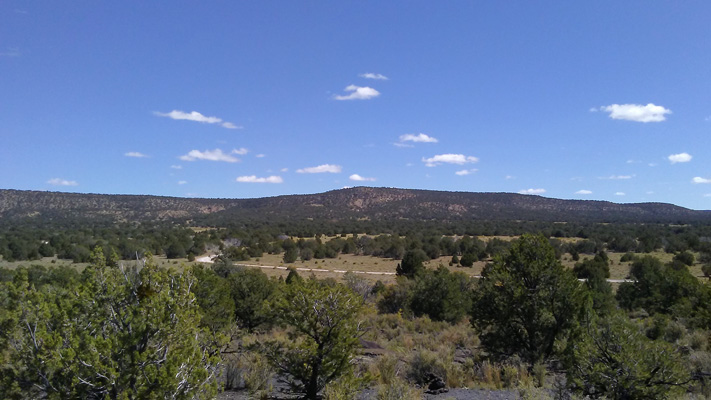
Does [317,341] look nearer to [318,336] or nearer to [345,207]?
[318,336]

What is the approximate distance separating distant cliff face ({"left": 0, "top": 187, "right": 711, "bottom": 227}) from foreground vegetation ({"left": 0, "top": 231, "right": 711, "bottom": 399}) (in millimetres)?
102104

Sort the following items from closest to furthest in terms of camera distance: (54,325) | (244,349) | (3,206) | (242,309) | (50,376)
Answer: (50,376), (54,325), (244,349), (242,309), (3,206)

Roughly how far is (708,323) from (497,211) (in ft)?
377

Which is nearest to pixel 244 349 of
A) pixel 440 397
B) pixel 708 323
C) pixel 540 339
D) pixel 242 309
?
pixel 242 309

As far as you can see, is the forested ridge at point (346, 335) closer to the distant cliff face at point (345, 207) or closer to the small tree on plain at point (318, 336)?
the small tree on plain at point (318, 336)

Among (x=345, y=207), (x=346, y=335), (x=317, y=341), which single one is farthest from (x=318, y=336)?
(x=345, y=207)

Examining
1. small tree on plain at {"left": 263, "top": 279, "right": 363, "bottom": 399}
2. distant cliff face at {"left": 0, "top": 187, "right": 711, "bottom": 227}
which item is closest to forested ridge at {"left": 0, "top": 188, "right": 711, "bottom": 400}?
small tree on plain at {"left": 263, "top": 279, "right": 363, "bottom": 399}

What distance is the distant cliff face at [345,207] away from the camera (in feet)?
347

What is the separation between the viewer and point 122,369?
17.2ft

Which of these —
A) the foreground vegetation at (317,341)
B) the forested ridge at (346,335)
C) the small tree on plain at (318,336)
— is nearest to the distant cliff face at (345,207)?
the forested ridge at (346,335)

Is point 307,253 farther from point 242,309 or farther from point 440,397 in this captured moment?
point 440,397

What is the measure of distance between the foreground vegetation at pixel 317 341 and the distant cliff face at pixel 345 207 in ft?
335

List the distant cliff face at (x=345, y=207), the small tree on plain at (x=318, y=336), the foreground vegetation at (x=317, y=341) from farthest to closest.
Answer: the distant cliff face at (x=345, y=207) → the small tree on plain at (x=318, y=336) → the foreground vegetation at (x=317, y=341)

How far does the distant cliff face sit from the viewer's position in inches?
4168
